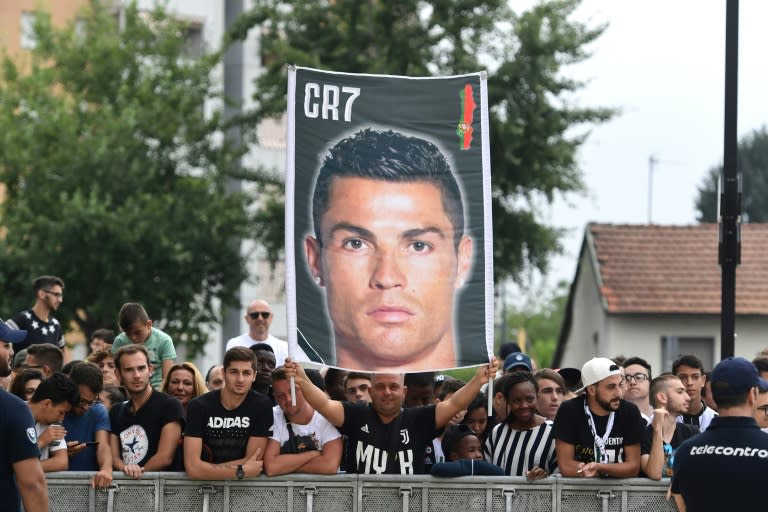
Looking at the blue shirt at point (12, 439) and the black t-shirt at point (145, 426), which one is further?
the black t-shirt at point (145, 426)

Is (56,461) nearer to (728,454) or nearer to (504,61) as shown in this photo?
(728,454)

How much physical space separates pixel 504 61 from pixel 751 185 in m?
64.0

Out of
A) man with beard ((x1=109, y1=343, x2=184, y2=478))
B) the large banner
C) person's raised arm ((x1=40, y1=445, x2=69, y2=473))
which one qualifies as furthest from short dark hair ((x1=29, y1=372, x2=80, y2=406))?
the large banner

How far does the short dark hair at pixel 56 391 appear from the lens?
34.0 ft

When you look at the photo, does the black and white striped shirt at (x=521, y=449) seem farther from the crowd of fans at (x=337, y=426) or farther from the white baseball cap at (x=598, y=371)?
the white baseball cap at (x=598, y=371)

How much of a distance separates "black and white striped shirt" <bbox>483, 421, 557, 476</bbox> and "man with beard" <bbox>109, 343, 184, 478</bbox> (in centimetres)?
210

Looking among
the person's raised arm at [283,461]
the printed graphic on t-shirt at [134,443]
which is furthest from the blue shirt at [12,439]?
the printed graphic on t-shirt at [134,443]

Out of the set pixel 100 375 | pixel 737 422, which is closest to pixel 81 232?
pixel 100 375

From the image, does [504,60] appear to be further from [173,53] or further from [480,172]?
[480,172]

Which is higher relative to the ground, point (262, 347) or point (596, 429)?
point (262, 347)

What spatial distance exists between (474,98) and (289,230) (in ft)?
5.18

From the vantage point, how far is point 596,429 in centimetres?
1044

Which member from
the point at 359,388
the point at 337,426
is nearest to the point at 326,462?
Answer: the point at 337,426

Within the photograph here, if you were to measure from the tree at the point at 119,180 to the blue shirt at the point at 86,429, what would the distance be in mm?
21013
